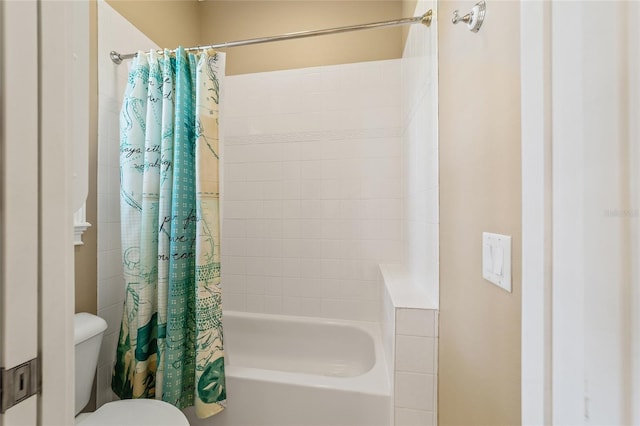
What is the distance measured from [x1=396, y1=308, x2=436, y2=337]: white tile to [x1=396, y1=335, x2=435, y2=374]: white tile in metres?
0.02

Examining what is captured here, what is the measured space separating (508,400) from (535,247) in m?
0.33

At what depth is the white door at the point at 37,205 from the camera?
0.32 m

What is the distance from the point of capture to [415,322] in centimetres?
104

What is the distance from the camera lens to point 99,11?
136cm

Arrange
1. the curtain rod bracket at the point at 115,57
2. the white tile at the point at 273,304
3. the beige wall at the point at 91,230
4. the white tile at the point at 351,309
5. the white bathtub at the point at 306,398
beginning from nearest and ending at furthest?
the white bathtub at the point at 306,398 → the beige wall at the point at 91,230 → the curtain rod bracket at the point at 115,57 → the white tile at the point at 351,309 → the white tile at the point at 273,304

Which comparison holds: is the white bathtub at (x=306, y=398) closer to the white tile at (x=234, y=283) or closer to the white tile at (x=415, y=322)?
the white tile at (x=415, y=322)

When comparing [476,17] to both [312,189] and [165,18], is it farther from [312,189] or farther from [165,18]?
[165,18]

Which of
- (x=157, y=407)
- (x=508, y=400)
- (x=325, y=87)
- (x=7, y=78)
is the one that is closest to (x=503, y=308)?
(x=508, y=400)

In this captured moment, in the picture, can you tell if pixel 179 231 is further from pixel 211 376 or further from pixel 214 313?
pixel 211 376

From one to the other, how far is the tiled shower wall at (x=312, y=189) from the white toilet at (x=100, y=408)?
95cm

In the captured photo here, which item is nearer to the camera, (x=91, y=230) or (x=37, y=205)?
A: (x=37, y=205)

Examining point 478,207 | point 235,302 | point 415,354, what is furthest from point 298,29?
point 415,354

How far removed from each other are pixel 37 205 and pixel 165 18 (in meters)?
1.99

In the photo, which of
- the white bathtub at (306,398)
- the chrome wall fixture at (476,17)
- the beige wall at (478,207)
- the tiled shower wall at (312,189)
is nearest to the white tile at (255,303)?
the tiled shower wall at (312,189)
